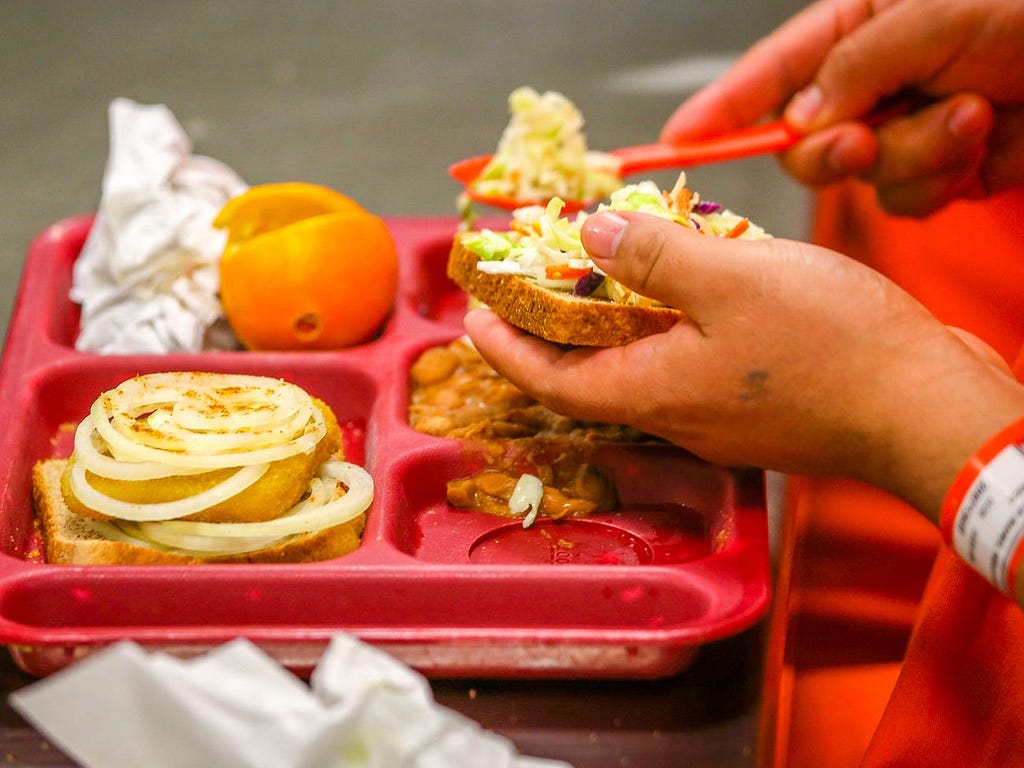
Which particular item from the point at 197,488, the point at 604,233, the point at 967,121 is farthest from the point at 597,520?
the point at 967,121

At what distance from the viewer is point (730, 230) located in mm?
1706

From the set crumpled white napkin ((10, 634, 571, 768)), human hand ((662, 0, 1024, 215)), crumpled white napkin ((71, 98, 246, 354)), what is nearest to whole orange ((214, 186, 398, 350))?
crumpled white napkin ((71, 98, 246, 354))

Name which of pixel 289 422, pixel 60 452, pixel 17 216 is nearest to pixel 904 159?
pixel 289 422

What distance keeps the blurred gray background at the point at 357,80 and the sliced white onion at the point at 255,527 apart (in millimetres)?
1113

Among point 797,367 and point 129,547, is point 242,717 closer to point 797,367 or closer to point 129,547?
point 129,547

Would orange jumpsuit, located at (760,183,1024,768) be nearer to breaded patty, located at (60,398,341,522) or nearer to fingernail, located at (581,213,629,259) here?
fingernail, located at (581,213,629,259)

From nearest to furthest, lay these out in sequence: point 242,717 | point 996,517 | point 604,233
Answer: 1. point 242,717
2. point 996,517
3. point 604,233

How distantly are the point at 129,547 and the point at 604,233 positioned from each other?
2.30ft

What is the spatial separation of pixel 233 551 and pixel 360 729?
1.84 ft

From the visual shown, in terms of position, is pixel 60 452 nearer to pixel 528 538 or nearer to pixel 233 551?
pixel 233 551

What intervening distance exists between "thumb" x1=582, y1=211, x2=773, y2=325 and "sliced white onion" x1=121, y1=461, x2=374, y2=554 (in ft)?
1.47

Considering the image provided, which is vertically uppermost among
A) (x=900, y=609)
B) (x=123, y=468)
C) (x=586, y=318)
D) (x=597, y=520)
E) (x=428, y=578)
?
(x=586, y=318)

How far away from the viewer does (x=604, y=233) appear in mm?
1472

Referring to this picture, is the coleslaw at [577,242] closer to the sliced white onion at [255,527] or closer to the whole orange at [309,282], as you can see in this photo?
the whole orange at [309,282]
